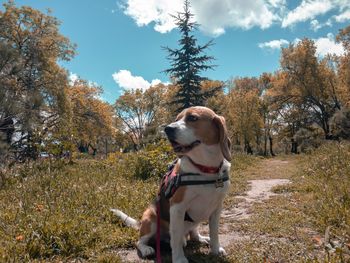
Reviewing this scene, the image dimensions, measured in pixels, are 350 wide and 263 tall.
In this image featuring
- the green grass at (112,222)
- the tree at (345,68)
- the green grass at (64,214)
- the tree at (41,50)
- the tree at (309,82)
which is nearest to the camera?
the green grass at (112,222)

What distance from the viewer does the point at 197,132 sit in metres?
3.48

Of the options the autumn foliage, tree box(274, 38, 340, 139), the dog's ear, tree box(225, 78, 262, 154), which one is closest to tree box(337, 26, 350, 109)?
the autumn foliage

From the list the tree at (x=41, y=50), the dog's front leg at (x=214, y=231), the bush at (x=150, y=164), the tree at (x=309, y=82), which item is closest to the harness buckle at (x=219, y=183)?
the dog's front leg at (x=214, y=231)

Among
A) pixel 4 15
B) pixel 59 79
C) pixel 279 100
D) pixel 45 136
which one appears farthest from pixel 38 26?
pixel 279 100

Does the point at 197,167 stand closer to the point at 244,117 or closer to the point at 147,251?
the point at 147,251

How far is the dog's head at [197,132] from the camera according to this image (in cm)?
342

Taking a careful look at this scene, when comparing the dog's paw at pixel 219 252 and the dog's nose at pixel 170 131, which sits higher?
the dog's nose at pixel 170 131

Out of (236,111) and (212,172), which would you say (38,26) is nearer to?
(236,111)

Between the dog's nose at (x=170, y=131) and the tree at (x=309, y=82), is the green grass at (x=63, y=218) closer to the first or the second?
the dog's nose at (x=170, y=131)

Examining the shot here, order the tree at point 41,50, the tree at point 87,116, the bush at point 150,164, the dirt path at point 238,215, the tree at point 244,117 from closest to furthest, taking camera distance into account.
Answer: the dirt path at point 238,215 < the bush at point 150,164 < the tree at point 41,50 < the tree at point 87,116 < the tree at point 244,117

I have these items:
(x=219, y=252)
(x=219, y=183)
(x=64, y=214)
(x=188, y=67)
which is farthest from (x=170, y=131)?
(x=188, y=67)

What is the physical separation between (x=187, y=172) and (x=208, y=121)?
0.59m

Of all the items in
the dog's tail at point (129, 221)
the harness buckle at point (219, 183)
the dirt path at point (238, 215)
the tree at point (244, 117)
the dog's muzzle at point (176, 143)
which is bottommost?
the dirt path at point (238, 215)

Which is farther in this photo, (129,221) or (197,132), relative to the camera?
(129,221)
